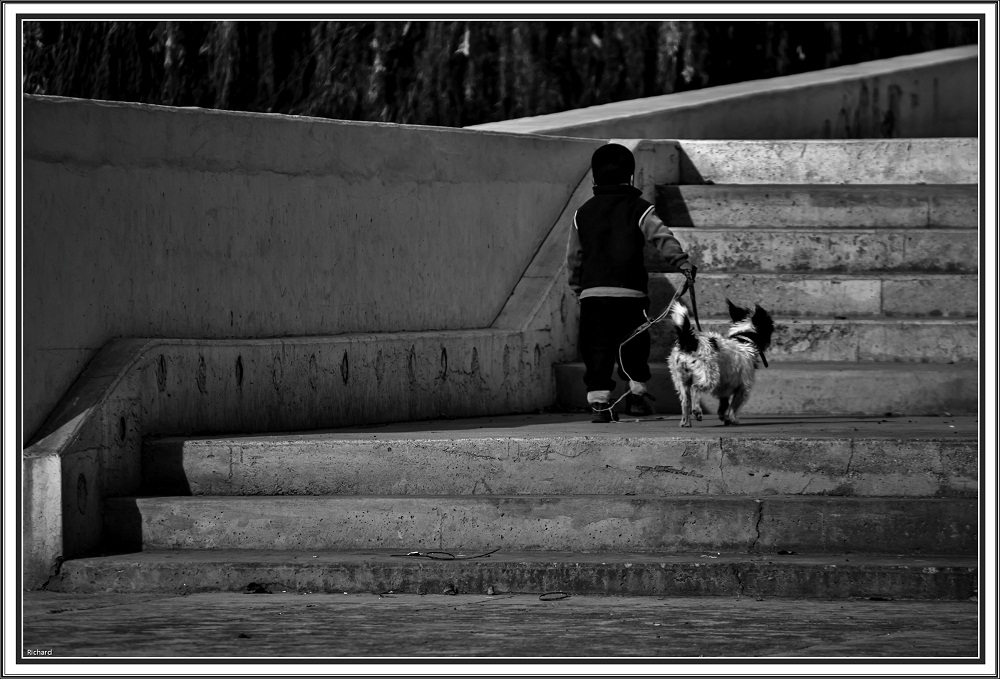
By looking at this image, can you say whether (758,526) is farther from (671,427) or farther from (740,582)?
(671,427)

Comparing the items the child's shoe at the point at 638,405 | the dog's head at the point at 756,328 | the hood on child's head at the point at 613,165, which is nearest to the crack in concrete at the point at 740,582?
the dog's head at the point at 756,328

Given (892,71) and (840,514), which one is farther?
(892,71)

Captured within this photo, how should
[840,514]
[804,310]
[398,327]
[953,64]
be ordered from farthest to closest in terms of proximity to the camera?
[953,64], [804,310], [398,327], [840,514]

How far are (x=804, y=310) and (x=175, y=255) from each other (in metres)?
4.40

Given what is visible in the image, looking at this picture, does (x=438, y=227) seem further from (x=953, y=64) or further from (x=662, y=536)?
(x=953, y=64)

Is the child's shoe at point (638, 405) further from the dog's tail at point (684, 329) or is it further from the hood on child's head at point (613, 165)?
the hood on child's head at point (613, 165)

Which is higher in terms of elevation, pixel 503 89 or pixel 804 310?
pixel 503 89

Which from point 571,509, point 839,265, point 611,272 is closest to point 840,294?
point 839,265

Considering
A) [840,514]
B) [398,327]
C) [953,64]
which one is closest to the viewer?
[840,514]

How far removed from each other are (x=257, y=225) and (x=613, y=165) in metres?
2.16

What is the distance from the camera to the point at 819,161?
38.8ft

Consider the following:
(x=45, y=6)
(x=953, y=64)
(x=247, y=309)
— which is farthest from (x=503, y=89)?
(x=45, y=6)

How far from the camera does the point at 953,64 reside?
15203 mm

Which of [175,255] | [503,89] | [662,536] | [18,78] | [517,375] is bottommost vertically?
[662,536]
